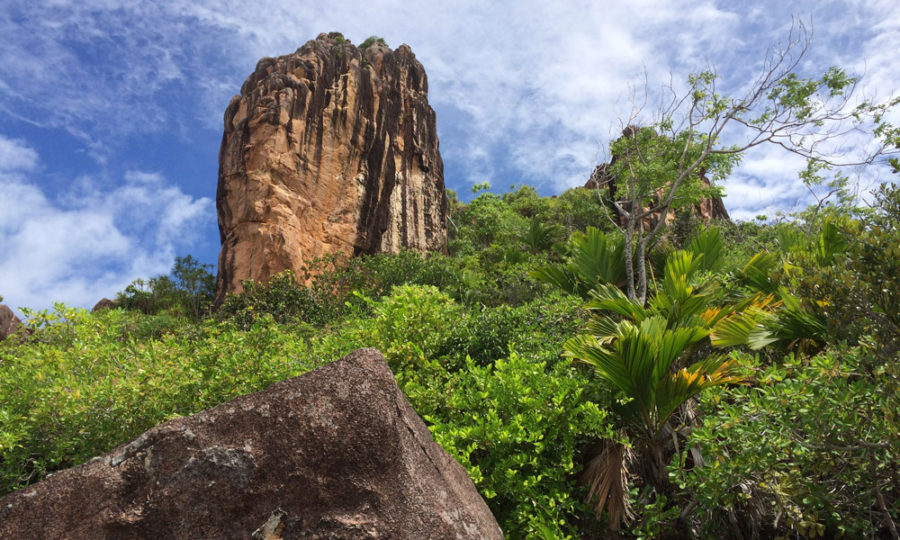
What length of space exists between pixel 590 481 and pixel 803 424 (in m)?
2.19

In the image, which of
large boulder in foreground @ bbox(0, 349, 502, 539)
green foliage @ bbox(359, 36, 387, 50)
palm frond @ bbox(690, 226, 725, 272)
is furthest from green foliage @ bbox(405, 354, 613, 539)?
green foliage @ bbox(359, 36, 387, 50)

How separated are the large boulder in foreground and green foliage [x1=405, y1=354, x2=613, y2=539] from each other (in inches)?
81.5

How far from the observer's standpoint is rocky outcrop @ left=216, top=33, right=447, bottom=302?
65.7 ft

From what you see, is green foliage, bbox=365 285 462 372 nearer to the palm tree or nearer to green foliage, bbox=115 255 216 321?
the palm tree

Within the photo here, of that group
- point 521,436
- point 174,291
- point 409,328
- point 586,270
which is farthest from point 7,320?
point 521,436

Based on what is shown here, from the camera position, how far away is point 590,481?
527 centimetres

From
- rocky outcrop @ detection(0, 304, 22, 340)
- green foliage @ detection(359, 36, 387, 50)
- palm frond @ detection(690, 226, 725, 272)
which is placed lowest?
palm frond @ detection(690, 226, 725, 272)

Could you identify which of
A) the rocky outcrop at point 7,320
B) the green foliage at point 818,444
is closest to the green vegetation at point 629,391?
the green foliage at point 818,444

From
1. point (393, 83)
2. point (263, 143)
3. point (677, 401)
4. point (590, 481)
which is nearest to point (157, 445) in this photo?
point (590, 481)

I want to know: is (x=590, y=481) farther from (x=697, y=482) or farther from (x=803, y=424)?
(x=803, y=424)

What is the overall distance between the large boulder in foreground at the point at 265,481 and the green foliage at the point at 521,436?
207 centimetres

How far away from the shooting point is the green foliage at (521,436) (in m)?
4.65

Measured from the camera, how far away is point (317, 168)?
21.7 m

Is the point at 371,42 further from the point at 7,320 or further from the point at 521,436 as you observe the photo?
the point at 521,436
